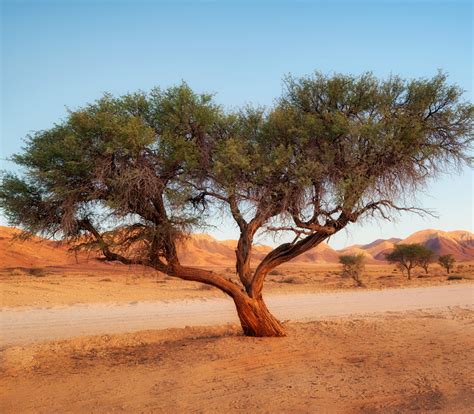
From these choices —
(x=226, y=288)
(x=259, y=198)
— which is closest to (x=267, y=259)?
(x=226, y=288)

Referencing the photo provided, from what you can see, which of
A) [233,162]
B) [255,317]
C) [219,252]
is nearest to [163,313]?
[255,317]

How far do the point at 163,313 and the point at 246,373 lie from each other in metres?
12.4

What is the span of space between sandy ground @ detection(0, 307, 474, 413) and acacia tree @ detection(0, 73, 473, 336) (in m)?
2.00

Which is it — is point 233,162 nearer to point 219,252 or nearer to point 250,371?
point 250,371

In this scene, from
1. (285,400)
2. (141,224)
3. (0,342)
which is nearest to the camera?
(285,400)

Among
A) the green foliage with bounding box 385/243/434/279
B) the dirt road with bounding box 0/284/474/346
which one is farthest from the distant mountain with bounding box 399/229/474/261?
the dirt road with bounding box 0/284/474/346

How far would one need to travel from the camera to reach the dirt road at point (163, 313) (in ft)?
53.3

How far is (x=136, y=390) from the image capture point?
334 inches

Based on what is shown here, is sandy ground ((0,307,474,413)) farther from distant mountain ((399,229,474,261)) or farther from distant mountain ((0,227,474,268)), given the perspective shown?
distant mountain ((399,229,474,261))

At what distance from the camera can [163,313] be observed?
21266 mm

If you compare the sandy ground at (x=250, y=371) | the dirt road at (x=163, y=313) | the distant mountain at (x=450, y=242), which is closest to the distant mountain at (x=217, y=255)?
the distant mountain at (x=450, y=242)

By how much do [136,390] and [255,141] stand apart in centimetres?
658

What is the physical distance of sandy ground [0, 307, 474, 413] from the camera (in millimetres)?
7656

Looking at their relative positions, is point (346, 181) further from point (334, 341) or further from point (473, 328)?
point (473, 328)
